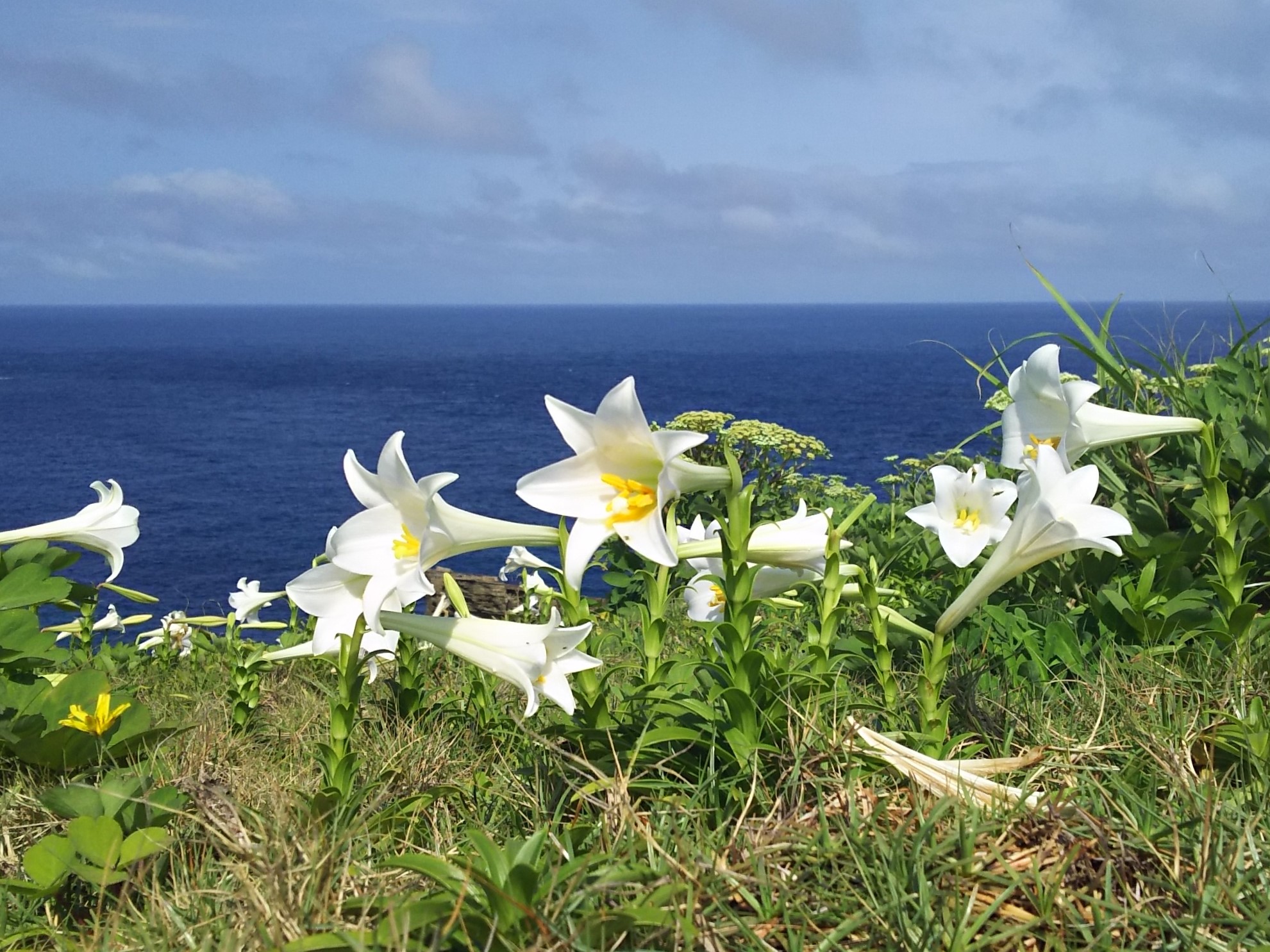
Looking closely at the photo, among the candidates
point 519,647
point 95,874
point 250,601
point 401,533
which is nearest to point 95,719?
point 95,874

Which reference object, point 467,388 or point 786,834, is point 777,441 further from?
point 467,388

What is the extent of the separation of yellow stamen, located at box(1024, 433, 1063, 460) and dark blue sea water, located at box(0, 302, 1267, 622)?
7.15ft

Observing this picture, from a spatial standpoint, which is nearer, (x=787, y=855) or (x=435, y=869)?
(x=435, y=869)

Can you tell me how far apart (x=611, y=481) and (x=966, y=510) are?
3.97ft

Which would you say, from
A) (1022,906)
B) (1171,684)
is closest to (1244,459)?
(1171,684)

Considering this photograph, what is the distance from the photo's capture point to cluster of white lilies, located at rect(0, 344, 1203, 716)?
205 centimetres

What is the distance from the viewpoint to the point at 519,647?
2.26 m

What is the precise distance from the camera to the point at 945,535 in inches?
111

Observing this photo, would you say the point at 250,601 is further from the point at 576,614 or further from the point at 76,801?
the point at 576,614

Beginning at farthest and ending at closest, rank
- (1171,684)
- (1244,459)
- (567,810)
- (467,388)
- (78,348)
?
(78,348)
(467,388)
(1244,459)
(1171,684)
(567,810)

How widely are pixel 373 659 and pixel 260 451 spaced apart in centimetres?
4889

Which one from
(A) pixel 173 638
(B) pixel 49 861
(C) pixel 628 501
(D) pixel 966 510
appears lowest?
(A) pixel 173 638

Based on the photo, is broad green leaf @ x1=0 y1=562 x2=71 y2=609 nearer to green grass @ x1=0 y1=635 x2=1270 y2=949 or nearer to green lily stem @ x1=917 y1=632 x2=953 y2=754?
green grass @ x1=0 y1=635 x2=1270 y2=949

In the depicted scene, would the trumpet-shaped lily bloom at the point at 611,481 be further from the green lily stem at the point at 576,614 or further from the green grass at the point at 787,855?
the green grass at the point at 787,855
